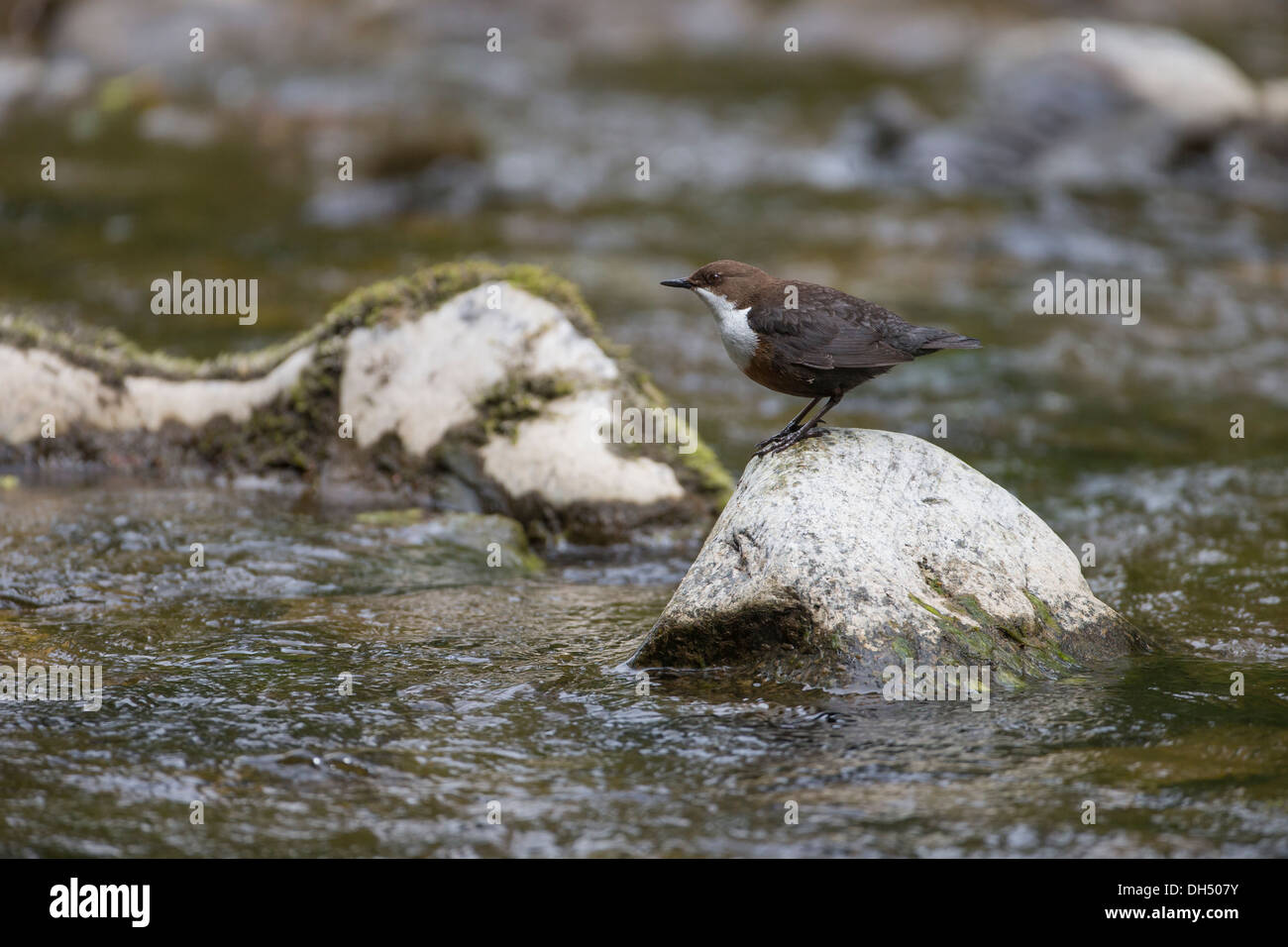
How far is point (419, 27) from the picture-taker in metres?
26.5

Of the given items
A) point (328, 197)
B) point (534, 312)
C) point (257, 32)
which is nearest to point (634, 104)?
point (328, 197)

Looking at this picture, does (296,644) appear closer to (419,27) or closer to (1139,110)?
Answer: (1139,110)

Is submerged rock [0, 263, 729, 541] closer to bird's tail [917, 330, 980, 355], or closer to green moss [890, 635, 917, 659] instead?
bird's tail [917, 330, 980, 355]

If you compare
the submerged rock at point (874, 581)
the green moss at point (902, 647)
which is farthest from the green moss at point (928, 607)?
the green moss at point (902, 647)

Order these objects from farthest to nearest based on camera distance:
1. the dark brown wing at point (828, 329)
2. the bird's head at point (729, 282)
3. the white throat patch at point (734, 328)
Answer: the bird's head at point (729, 282)
the white throat patch at point (734, 328)
the dark brown wing at point (828, 329)

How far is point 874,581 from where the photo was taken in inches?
198

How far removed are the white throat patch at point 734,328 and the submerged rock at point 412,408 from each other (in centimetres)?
171

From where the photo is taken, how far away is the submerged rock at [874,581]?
4984 millimetres

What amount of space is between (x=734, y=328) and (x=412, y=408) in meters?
2.57

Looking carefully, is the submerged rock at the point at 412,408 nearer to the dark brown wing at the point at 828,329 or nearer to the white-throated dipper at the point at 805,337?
the white-throated dipper at the point at 805,337

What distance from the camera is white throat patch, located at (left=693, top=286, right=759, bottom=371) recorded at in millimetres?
5504

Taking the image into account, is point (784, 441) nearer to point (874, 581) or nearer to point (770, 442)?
point (770, 442)

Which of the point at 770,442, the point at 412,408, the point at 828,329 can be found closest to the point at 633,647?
the point at 770,442

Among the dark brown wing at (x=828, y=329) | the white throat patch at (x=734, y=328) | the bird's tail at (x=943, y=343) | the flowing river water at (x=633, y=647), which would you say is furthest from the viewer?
the white throat patch at (x=734, y=328)
